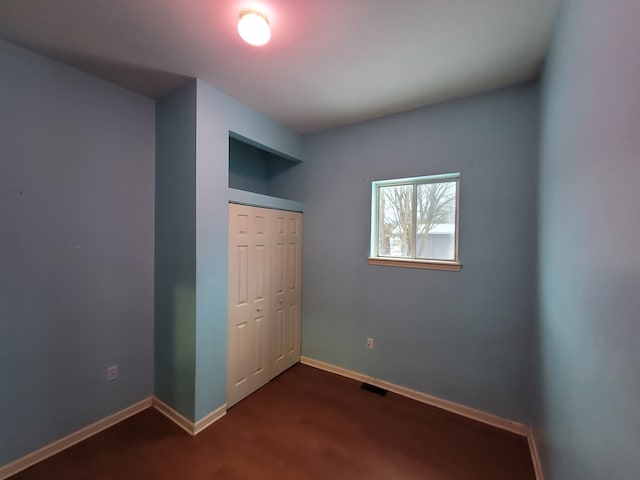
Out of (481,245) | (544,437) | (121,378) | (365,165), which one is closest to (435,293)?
(481,245)

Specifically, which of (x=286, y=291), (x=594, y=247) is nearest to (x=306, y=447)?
(x=286, y=291)

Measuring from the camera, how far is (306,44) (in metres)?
1.64

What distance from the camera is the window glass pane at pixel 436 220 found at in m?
2.40

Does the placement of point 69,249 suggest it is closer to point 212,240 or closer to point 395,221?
point 212,240

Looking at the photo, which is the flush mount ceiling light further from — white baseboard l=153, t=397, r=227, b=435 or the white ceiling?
white baseboard l=153, t=397, r=227, b=435

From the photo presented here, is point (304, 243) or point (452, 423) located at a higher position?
point (304, 243)

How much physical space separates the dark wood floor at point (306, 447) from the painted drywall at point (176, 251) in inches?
12.2

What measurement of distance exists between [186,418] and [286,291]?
1424 millimetres

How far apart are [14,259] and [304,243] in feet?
7.72

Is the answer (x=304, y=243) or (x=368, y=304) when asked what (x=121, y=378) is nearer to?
(x=304, y=243)

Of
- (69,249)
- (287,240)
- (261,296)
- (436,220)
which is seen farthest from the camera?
(287,240)

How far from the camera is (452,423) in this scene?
2152mm

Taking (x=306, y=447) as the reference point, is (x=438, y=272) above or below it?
above

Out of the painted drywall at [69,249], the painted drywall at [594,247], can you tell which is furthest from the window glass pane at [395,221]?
the painted drywall at [69,249]
